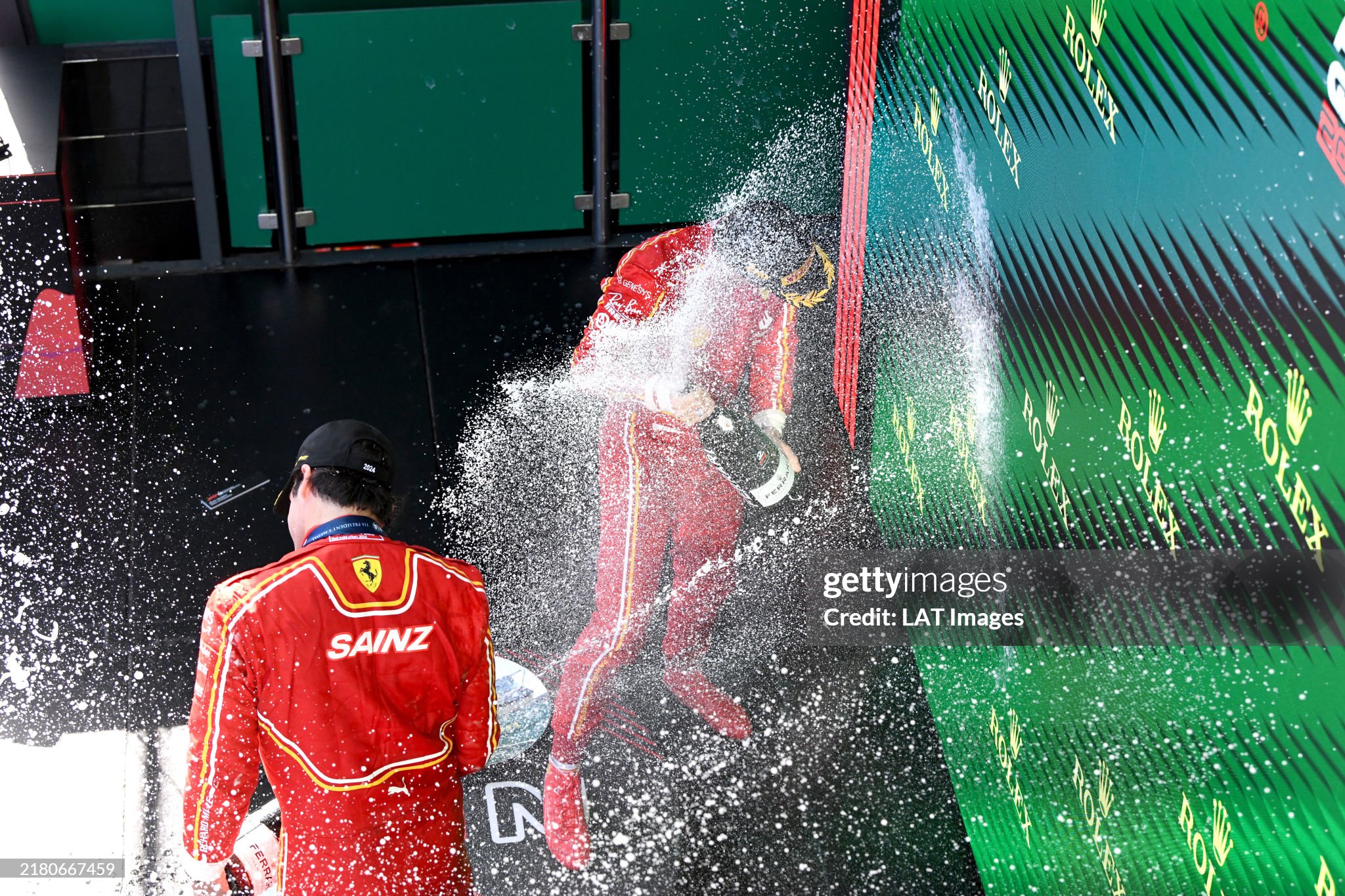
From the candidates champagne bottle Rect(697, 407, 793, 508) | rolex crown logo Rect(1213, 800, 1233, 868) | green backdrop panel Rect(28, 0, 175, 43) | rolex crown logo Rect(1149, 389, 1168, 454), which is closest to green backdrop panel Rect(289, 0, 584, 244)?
green backdrop panel Rect(28, 0, 175, 43)

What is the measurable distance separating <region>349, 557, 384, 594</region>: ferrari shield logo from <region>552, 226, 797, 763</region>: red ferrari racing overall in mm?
1278

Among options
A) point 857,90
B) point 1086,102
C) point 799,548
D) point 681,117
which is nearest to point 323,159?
point 681,117

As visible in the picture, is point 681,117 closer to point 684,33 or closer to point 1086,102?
point 684,33

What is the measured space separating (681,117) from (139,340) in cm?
220

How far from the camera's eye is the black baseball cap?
3.01 metres

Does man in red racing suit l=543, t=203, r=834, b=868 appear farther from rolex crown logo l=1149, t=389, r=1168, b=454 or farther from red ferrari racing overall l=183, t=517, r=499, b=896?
rolex crown logo l=1149, t=389, r=1168, b=454

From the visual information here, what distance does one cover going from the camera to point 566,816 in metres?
3.73

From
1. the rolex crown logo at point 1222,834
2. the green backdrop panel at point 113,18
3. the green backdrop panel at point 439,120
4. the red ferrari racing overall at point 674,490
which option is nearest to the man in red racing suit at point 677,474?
the red ferrari racing overall at point 674,490

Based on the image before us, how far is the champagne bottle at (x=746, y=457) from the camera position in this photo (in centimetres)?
452

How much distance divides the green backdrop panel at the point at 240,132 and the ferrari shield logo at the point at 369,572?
3.25 meters

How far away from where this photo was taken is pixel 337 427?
3.06 metres

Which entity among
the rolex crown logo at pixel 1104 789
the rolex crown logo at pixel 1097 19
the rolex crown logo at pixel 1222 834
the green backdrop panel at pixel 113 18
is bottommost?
the rolex crown logo at pixel 1222 834

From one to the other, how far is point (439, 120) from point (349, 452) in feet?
9.94

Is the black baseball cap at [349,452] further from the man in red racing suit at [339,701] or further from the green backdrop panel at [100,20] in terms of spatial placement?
the green backdrop panel at [100,20]
